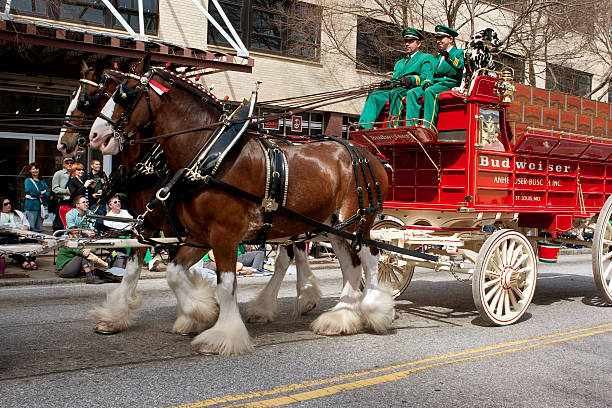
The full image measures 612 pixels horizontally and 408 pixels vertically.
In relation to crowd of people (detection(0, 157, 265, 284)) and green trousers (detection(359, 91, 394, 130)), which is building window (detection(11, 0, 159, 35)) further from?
green trousers (detection(359, 91, 394, 130))

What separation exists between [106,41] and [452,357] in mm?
10097

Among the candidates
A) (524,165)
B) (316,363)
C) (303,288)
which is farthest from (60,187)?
(524,165)

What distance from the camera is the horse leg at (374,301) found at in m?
6.30

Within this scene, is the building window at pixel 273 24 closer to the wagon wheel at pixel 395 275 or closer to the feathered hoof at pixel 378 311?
the wagon wheel at pixel 395 275

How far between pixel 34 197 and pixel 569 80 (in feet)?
69.2

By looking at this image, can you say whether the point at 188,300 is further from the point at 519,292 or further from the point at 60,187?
the point at 60,187

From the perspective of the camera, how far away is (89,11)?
50.2 ft

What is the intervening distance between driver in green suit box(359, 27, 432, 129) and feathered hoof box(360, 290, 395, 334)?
226 centimetres

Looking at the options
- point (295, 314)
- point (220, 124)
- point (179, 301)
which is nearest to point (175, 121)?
point (220, 124)

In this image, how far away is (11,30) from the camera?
11.3 m

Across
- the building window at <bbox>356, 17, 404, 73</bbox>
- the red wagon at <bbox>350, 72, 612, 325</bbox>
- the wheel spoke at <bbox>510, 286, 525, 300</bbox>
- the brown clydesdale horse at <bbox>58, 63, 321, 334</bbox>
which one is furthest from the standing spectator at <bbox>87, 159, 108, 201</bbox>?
the building window at <bbox>356, 17, 404, 73</bbox>

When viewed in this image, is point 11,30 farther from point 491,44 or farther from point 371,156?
point 491,44

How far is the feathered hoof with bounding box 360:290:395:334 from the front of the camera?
6.29 m

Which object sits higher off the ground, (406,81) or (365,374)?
(406,81)
